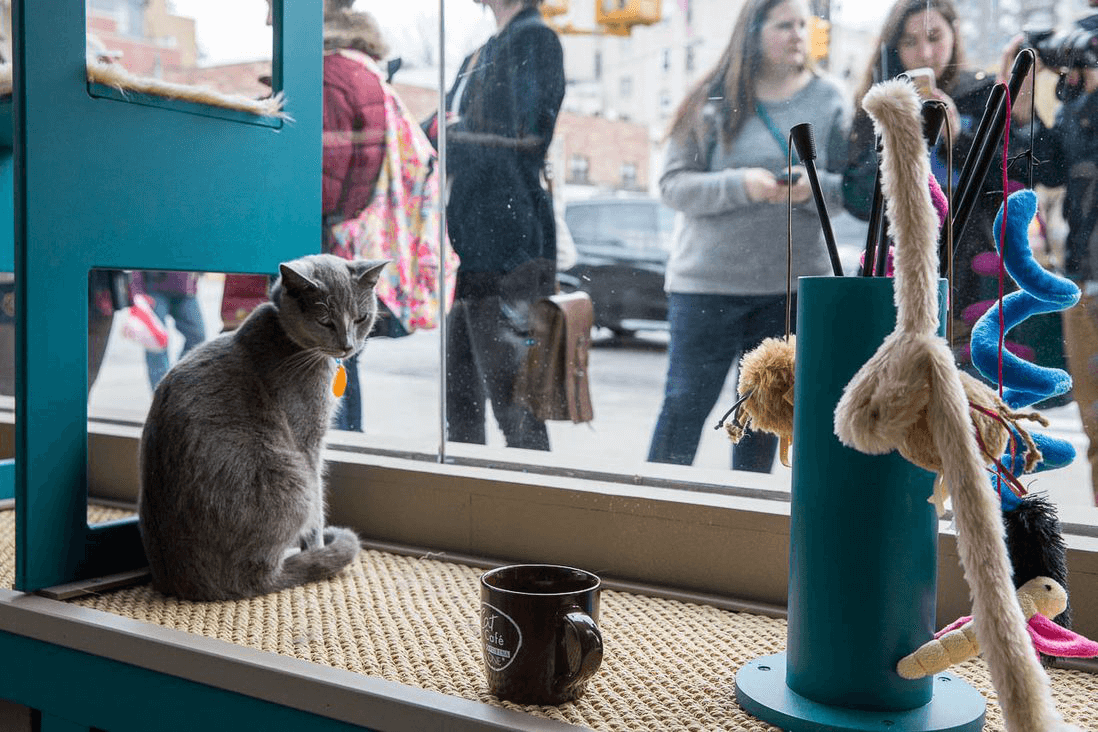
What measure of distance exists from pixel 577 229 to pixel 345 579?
62 centimetres

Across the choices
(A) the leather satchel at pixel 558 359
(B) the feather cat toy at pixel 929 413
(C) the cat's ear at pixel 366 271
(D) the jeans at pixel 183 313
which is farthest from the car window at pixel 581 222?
(D) the jeans at pixel 183 313

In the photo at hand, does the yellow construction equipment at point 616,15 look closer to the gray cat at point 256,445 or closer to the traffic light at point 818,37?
the traffic light at point 818,37

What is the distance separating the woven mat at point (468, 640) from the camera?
70 cm

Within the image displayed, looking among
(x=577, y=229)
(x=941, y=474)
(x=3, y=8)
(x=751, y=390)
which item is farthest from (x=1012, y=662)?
(x=3, y=8)

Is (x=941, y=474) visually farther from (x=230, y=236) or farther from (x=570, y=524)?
(x=230, y=236)

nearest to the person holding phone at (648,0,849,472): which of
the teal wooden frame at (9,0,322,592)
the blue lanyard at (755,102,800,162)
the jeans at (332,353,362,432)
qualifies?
the blue lanyard at (755,102,800,162)

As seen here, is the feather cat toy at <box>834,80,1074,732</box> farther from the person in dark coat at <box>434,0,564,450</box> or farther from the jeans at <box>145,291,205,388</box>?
the jeans at <box>145,291,205,388</box>

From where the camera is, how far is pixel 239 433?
985mm

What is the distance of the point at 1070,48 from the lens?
916mm

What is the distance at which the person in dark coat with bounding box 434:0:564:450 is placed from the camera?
4.22 feet

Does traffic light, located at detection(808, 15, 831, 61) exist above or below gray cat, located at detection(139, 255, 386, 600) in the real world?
above

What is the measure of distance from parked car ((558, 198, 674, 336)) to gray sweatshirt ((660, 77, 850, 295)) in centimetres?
3

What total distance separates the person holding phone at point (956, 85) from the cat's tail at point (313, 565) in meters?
0.70

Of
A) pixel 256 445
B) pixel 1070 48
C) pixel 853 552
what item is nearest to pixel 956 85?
pixel 1070 48
